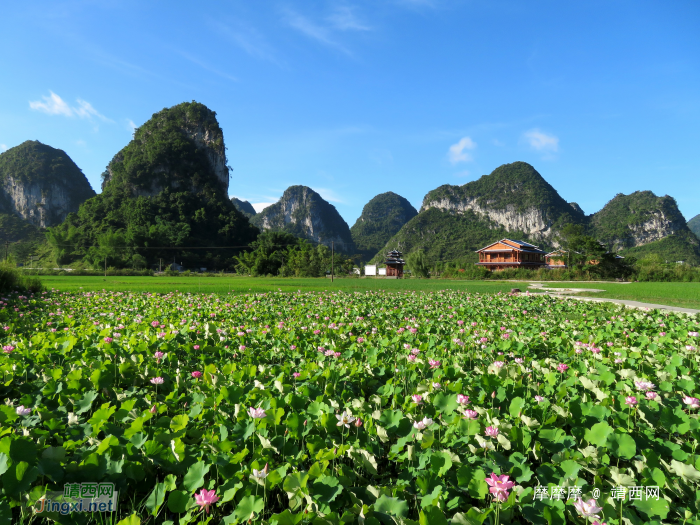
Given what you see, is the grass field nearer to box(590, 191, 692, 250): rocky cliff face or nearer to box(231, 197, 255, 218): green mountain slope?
box(590, 191, 692, 250): rocky cliff face

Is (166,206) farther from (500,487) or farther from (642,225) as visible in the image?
(642,225)

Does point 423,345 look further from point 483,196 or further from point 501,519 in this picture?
point 483,196

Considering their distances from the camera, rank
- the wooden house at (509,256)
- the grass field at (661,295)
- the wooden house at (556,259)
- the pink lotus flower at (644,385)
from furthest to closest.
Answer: the wooden house at (509,256) < the wooden house at (556,259) < the grass field at (661,295) < the pink lotus flower at (644,385)

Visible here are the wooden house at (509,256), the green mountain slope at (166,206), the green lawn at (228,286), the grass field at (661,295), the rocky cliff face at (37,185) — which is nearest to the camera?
the grass field at (661,295)

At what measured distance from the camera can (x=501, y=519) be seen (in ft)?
4.27

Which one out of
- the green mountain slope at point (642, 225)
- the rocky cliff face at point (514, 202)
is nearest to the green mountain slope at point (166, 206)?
the rocky cliff face at point (514, 202)

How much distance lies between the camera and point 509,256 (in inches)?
2131

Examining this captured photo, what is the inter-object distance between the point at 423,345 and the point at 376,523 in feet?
8.82

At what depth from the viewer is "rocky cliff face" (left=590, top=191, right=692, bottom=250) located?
76875mm

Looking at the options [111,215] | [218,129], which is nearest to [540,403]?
[111,215]

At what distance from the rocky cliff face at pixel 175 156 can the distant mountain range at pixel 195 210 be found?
0.24m

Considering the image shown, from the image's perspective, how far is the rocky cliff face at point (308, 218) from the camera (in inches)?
5192

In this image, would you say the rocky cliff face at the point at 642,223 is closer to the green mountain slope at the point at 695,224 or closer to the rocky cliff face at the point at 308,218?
the rocky cliff face at the point at 308,218

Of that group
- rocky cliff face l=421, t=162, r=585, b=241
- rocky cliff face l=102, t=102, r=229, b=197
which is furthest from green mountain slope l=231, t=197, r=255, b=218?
rocky cliff face l=421, t=162, r=585, b=241
